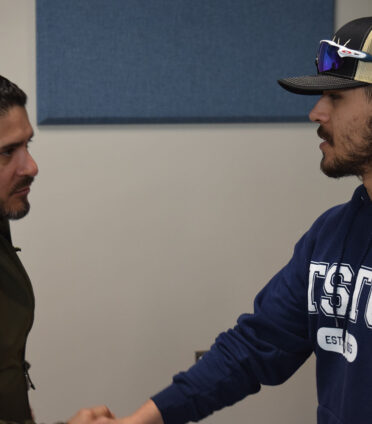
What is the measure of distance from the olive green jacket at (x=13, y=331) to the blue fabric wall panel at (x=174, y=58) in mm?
933

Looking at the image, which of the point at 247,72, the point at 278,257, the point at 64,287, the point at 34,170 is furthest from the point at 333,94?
the point at 64,287

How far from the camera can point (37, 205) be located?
2.27 meters

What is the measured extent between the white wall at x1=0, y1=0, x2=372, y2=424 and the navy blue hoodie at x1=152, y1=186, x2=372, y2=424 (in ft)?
2.82

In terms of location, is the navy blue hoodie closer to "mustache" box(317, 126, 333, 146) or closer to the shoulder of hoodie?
the shoulder of hoodie

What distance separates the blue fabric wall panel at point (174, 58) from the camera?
Result: 7.29 ft

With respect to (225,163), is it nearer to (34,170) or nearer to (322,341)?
(34,170)

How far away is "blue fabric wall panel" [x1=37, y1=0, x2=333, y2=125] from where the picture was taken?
2221 millimetres

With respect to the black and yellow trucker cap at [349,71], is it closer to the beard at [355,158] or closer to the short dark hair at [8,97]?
the beard at [355,158]

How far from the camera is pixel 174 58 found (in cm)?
229

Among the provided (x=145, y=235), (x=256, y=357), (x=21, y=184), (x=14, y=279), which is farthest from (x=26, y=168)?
(x=145, y=235)

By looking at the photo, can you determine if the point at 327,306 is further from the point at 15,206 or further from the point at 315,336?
the point at 15,206

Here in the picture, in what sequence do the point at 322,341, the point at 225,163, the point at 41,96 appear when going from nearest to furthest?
the point at 322,341, the point at 41,96, the point at 225,163

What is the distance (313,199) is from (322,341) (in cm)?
122

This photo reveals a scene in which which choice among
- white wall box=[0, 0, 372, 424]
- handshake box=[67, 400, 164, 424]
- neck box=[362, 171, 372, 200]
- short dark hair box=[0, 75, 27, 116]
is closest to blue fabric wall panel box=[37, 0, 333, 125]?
white wall box=[0, 0, 372, 424]
